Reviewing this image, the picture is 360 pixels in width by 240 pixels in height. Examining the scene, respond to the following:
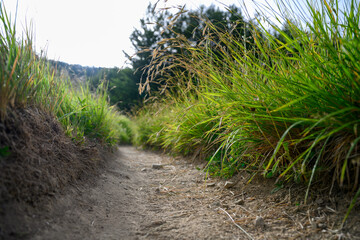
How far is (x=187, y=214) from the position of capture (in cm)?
175

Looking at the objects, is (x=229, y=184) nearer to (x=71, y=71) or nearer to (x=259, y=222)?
(x=259, y=222)

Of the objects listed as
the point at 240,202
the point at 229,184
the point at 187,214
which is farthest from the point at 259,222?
the point at 229,184

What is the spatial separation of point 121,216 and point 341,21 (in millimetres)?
2073

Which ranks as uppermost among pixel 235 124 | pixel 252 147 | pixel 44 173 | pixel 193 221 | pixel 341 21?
pixel 341 21

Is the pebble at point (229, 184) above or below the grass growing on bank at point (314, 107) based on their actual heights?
below

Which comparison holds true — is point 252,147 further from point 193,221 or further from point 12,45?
point 12,45

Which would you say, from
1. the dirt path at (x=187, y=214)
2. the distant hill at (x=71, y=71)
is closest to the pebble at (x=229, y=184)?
the dirt path at (x=187, y=214)

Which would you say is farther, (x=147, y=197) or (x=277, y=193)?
(x=147, y=197)

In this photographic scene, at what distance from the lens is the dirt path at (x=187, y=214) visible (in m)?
1.26

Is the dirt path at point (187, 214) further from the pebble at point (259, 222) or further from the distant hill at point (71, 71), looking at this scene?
the distant hill at point (71, 71)

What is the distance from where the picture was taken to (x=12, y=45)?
162 cm

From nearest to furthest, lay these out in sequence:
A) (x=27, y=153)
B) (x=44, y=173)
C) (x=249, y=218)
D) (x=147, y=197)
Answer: (x=27, y=153) → (x=44, y=173) → (x=249, y=218) → (x=147, y=197)

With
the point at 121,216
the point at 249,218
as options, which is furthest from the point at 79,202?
the point at 249,218

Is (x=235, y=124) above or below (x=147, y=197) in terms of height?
above
